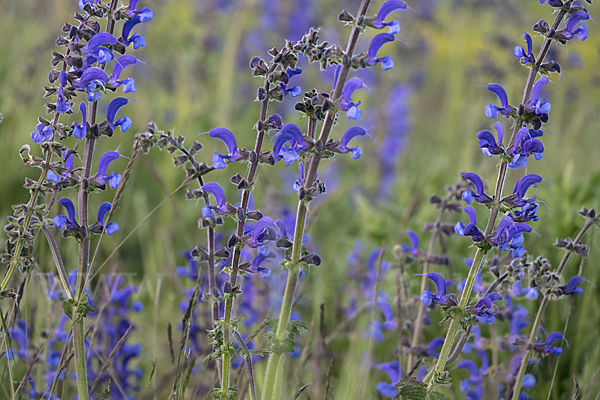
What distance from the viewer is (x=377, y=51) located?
144 cm

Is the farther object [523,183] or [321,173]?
[321,173]

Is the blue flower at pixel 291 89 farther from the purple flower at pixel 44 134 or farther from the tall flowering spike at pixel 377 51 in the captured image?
the purple flower at pixel 44 134

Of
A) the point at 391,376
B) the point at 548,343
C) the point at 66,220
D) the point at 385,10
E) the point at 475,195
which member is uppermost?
the point at 385,10

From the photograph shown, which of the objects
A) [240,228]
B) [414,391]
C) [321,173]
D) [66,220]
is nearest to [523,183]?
[414,391]

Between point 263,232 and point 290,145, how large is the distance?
0.24 m

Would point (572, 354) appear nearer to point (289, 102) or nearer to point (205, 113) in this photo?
point (205, 113)

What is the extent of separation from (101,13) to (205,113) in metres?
3.85

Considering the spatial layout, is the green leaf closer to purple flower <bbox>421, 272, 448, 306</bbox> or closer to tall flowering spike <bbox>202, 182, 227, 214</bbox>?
purple flower <bbox>421, 272, 448, 306</bbox>

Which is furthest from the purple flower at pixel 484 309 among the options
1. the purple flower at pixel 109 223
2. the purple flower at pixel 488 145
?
the purple flower at pixel 109 223

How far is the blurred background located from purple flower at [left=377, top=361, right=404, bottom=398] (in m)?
0.07

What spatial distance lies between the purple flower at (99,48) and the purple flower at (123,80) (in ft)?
0.19

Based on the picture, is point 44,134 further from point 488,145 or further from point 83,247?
point 488,145

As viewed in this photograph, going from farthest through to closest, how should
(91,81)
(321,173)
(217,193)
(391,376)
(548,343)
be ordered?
1. (321,173)
2. (391,376)
3. (548,343)
4. (217,193)
5. (91,81)

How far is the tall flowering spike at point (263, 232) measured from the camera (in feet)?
4.84
